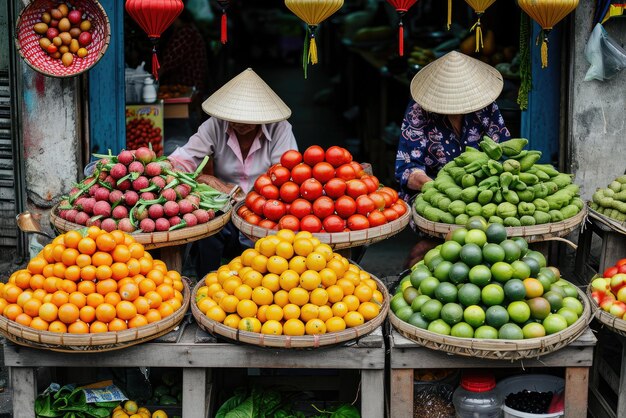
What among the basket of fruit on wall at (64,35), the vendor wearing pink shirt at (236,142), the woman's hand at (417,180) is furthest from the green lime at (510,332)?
the basket of fruit on wall at (64,35)

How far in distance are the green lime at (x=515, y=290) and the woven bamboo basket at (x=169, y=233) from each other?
1.61 m

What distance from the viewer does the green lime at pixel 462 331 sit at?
379 centimetres

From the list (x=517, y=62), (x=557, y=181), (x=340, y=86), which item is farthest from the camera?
(x=340, y=86)

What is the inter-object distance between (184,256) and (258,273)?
5.49ft

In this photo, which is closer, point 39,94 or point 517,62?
point 39,94

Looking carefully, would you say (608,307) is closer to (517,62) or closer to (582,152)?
(582,152)

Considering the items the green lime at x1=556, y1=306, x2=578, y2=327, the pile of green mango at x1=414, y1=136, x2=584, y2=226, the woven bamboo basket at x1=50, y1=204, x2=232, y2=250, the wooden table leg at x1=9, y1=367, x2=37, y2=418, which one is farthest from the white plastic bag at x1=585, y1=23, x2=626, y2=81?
the wooden table leg at x1=9, y1=367, x2=37, y2=418

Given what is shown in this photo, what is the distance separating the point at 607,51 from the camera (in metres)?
5.32

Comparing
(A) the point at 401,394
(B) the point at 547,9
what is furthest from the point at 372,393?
(B) the point at 547,9

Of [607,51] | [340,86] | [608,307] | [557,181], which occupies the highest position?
[607,51]

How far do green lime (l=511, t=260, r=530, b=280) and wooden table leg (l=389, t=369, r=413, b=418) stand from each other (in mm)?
643

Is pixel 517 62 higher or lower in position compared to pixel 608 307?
higher

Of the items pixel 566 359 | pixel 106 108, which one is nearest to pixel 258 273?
pixel 566 359

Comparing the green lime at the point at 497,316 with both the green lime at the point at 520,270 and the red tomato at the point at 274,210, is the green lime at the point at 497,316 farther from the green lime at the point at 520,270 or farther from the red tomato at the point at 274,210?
the red tomato at the point at 274,210
